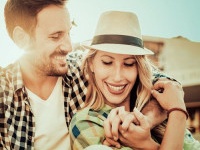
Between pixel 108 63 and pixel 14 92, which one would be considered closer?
pixel 108 63

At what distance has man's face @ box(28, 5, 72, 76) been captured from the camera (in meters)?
2.47

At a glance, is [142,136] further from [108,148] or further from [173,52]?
[173,52]

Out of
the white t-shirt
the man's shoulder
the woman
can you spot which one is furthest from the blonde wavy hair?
the man's shoulder

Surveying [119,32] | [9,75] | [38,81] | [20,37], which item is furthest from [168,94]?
[20,37]

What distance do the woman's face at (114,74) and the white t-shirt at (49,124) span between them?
41 centimetres

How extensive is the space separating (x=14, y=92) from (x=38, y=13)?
681mm

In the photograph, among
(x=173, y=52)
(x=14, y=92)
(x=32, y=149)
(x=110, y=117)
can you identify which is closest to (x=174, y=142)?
(x=110, y=117)

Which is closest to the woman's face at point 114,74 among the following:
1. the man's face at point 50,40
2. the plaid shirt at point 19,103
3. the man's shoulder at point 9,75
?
the plaid shirt at point 19,103

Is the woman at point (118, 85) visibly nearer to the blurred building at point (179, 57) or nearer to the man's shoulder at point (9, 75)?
the man's shoulder at point (9, 75)

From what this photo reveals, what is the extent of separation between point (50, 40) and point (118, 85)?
0.74 meters

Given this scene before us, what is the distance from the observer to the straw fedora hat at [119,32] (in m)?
2.02

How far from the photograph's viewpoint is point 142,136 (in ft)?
5.64

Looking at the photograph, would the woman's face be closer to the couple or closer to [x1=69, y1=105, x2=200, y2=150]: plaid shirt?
the couple

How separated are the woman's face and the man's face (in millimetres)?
453
